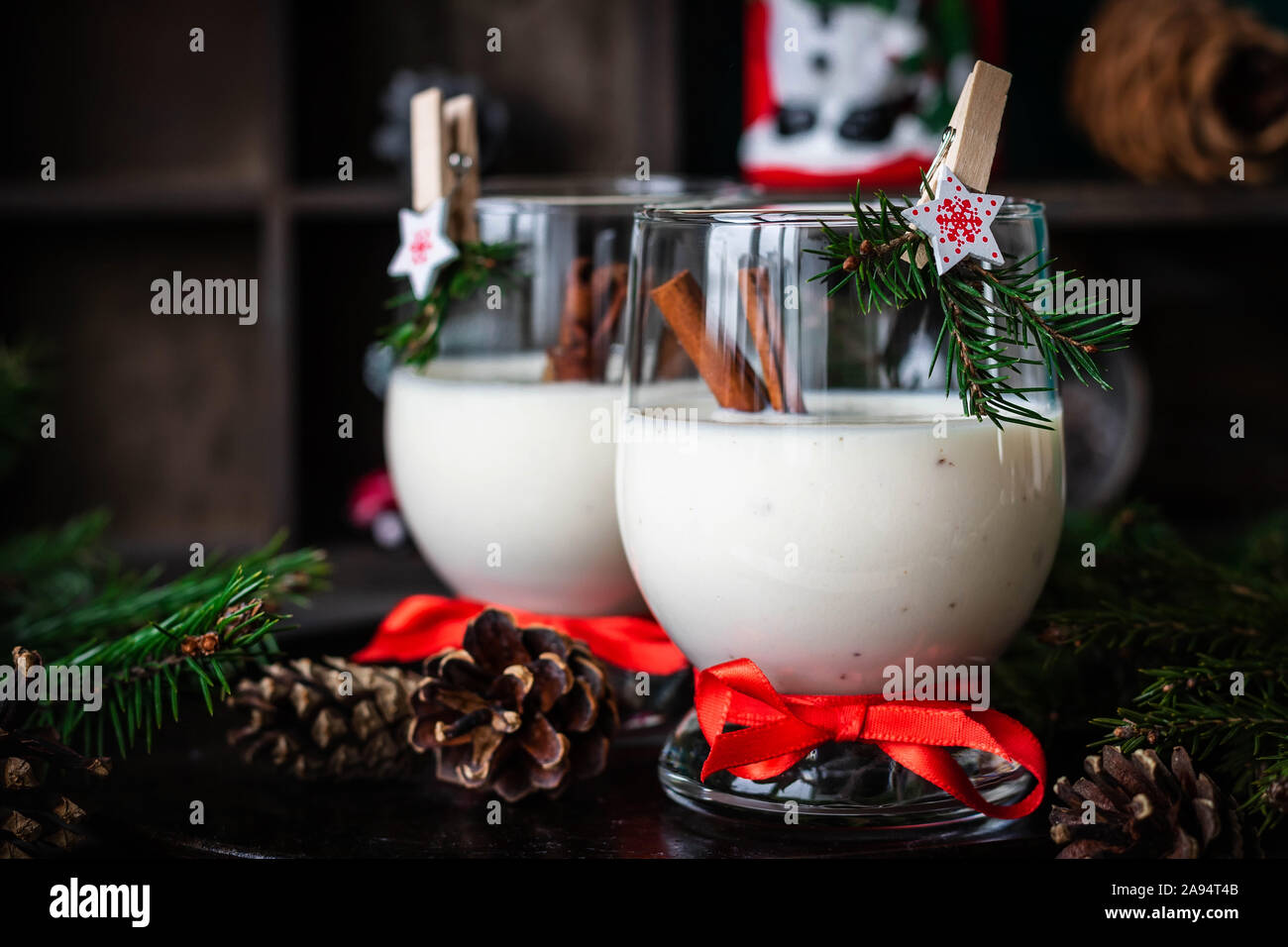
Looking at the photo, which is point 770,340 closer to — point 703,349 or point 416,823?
point 703,349

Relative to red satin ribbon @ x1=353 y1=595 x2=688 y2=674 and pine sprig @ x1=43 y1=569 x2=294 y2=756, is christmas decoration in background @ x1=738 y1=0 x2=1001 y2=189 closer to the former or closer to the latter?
red satin ribbon @ x1=353 y1=595 x2=688 y2=674

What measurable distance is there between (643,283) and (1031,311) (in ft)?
0.68

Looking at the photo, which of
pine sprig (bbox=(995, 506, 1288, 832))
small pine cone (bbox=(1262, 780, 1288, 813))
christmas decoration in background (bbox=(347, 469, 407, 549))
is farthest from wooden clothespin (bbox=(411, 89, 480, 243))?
christmas decoration in background (bbox=(347, 469, 407, 549))

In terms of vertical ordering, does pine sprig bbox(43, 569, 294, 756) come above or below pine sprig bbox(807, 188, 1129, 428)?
below

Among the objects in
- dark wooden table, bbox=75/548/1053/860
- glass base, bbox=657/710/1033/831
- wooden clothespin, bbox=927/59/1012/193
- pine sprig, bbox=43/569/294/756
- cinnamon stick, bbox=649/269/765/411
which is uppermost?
wooden clothespin, bbox=927/59/1012/193

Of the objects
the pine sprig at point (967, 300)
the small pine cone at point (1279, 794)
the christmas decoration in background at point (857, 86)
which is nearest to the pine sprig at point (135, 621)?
the pine sprig at point (967, 300)

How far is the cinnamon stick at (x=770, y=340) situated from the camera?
2.09ft

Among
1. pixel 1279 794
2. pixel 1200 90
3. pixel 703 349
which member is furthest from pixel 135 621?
pixel 1200 90

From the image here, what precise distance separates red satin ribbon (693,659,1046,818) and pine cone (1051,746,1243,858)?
4cm

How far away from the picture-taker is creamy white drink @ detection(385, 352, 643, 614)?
82 centimetres

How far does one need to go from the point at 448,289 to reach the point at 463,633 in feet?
0.71

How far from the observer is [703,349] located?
2.19 ft

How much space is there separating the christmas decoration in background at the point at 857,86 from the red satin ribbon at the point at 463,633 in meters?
0.79
